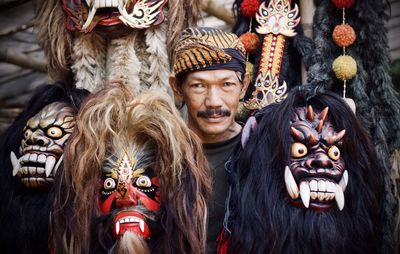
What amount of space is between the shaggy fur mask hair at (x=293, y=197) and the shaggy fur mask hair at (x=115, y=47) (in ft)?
2.37

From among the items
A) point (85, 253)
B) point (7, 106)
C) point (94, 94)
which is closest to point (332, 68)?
point (94, 94)

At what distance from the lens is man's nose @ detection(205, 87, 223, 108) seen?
280cm

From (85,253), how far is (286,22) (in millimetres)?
1404

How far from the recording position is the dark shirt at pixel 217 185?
8.74 feet

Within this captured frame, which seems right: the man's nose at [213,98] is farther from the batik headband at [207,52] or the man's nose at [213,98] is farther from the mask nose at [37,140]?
the mask nose at [37,140]

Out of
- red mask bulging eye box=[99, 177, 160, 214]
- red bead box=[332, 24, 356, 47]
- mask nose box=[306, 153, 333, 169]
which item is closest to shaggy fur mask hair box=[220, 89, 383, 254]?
mask nose box=[306, 153, 333, 169]

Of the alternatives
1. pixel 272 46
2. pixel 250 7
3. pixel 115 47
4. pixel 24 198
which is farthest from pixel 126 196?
pixel 250 7

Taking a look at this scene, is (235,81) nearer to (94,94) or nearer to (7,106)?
(94,94)

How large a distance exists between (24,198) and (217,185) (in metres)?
0.72

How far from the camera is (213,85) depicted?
9.23 feet

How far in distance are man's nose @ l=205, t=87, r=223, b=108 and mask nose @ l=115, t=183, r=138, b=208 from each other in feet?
1.70

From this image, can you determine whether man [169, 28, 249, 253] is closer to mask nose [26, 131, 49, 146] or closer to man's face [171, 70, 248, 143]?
man's face [171, 70, 248, 143]

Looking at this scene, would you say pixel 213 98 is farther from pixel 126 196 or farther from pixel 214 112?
pixel 126 196

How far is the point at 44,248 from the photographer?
2.72m
